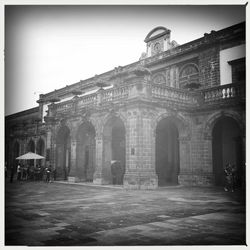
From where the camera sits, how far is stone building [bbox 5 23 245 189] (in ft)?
50.0

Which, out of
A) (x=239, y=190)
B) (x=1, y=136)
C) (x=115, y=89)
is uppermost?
(x=115, y=89)

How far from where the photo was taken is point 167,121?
1856 centimetres

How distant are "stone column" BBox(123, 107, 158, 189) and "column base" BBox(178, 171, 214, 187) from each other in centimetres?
274

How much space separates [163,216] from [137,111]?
7.75 m

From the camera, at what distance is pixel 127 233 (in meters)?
6.28

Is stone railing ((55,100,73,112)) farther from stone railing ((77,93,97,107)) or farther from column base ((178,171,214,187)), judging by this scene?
column base ((178,171,214,187))

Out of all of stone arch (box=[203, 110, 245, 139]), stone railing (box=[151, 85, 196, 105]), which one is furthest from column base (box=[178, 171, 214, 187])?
stone railing (box=[151, 85, 196, 105])

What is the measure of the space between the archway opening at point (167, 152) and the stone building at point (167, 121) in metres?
0.06

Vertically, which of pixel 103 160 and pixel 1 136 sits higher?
pixel 1 136

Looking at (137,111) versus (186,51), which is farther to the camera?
(186,51)

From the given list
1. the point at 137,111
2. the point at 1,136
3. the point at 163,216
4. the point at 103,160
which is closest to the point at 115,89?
the point at 137,111

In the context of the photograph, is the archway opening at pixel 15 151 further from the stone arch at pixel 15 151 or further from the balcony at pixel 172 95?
the balcony at pixel 172 95

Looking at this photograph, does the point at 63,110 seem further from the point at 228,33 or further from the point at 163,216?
the point at 163,216

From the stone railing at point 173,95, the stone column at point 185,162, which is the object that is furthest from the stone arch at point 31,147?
the stone railing at point 173,95
